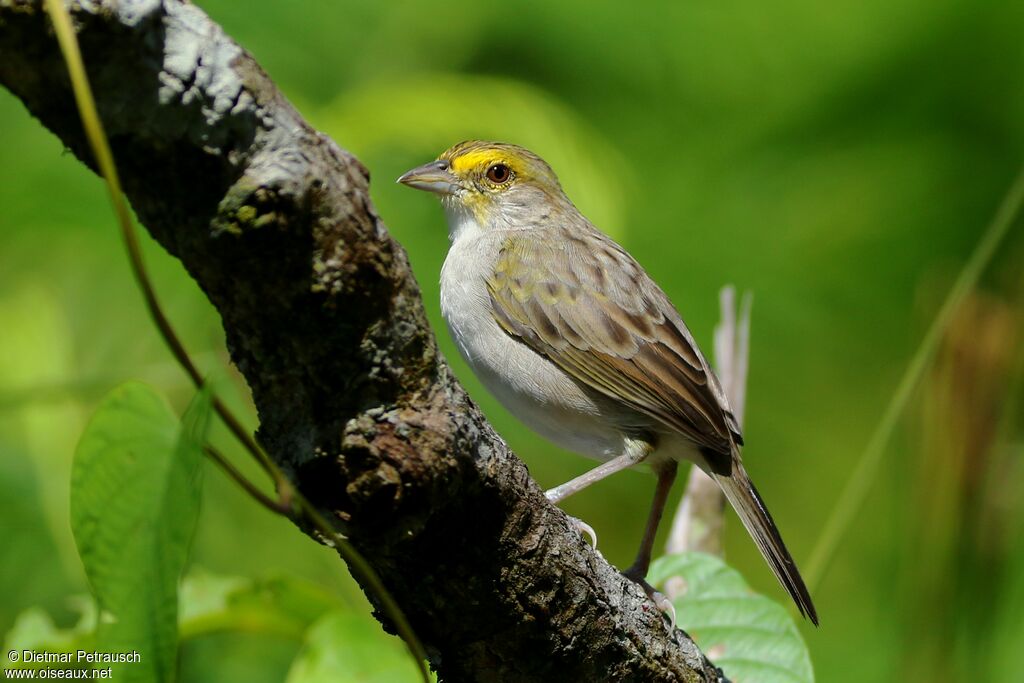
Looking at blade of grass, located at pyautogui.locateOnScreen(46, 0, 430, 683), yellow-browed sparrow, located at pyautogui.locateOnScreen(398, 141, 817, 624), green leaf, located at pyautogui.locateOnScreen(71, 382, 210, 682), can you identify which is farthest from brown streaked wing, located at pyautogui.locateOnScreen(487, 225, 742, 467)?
green leaf, located at pyautogui.locateOnScreen(71, 382, 210, 682)

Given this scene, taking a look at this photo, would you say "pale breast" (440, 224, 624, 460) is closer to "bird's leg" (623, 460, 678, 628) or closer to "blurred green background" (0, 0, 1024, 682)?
"bird's leg" (623, 460, 678, 628)

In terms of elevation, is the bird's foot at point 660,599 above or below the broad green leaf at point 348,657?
above

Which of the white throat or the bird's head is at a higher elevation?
the bird's head

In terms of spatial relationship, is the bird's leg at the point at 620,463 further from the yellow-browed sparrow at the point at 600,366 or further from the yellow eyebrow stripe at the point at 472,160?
the yellow eyebrow stripe at the point at 472,160

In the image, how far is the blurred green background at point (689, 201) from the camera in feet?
15.8

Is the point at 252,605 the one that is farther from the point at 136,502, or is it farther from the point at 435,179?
the point at 435,179

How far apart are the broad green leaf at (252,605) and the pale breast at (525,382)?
39.1 inches

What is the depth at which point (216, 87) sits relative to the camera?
1486 millimetres

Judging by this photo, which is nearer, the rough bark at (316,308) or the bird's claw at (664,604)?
the rough bark at (316,308)

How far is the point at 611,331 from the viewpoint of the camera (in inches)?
151

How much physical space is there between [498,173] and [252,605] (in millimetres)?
2212

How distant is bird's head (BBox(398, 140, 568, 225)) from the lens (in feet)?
14.6

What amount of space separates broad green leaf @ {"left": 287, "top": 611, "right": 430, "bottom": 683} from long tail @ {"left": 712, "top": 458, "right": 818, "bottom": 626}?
1328mm

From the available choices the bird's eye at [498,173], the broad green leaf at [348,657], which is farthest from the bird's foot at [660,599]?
the bird's eye at [498,173]
